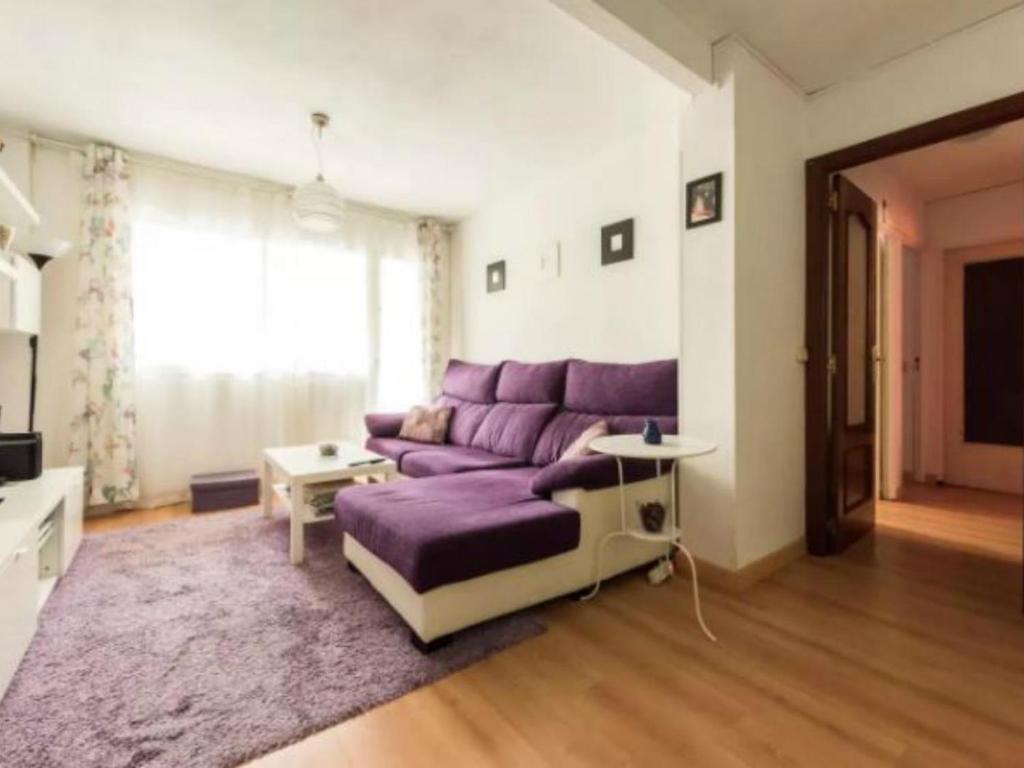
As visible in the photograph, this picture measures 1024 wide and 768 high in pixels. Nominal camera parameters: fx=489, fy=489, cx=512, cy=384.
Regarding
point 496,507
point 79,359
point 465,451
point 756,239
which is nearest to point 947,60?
point 756,239

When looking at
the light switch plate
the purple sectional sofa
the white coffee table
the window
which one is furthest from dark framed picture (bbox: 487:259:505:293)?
the white coffee table

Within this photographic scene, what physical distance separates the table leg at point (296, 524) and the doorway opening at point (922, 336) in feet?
8.41

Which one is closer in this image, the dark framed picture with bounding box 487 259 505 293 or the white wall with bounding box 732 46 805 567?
the white wall with bounding box 732 46 805 567

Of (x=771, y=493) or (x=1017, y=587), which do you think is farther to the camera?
(x=771, y=493)

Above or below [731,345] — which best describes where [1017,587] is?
below

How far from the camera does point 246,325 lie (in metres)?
3.71

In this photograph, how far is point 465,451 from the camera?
3268 mm

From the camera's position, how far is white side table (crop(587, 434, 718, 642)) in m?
1.79

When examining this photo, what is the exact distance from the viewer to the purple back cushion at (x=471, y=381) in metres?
3.77

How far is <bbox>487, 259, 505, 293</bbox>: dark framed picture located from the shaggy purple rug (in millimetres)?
2630

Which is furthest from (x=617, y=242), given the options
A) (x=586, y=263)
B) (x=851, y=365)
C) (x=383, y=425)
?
(x=383, y=425)

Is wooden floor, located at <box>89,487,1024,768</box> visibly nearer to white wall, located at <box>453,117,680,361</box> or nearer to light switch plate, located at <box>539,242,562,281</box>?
white wall, located at <box>453,117,680,361</box>

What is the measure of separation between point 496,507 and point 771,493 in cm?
136

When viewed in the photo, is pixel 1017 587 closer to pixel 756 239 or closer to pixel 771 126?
pixel 756 239
